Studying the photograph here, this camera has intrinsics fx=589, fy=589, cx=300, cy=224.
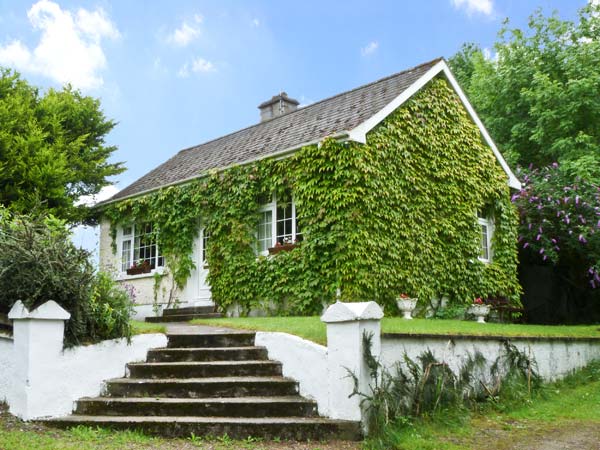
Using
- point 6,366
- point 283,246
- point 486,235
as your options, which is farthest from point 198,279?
point 486,235

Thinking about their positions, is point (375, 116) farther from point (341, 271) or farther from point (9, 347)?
point (9, 347)

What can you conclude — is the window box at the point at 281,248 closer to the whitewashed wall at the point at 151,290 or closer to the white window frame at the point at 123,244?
the whitewashed wall at the point at 151,290

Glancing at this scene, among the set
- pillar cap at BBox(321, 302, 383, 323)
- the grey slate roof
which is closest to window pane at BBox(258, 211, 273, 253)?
the grey slate roof

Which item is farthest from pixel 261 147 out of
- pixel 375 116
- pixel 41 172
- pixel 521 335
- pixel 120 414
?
pixel 120 414

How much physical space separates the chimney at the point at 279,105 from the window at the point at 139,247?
5487 mm

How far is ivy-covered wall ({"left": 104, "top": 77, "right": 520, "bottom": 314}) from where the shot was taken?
11664mm

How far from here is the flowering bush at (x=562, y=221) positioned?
16.2 meters

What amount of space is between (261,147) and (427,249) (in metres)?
4.75

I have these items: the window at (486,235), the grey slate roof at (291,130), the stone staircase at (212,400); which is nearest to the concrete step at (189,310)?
the grey slate roof at (291,130)

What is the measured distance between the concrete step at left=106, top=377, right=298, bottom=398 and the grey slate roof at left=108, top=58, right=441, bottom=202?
6588 millimetres

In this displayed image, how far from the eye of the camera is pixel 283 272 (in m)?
12.3

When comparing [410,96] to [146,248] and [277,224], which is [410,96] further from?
[146,248]

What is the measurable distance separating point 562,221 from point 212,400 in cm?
1310

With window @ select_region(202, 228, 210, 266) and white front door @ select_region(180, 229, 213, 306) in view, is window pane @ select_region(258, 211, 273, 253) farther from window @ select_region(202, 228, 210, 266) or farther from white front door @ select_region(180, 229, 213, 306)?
white front door @ select_region(180, 229, 213, 306)
